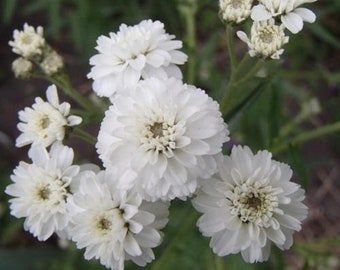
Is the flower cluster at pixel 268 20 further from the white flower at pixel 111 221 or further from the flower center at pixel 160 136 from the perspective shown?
the white flower at pixel 111 221

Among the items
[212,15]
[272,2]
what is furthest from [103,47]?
[212,15]

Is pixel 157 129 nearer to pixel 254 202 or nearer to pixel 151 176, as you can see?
pixel 151 176

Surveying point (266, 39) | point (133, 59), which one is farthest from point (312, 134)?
point (133, 59)

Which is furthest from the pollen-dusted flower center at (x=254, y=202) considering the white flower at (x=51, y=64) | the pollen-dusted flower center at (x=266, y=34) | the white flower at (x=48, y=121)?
the white flower at (x=51, y=64)

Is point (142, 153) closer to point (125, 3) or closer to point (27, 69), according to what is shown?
point (27, 69)

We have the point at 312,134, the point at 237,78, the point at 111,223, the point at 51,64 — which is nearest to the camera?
the point at 111,223

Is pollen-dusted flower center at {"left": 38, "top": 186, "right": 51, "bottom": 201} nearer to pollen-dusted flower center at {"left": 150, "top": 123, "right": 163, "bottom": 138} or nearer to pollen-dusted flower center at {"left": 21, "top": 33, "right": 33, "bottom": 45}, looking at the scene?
pollen-dusted flower center at {"left": 150, "top": 123, "right": 163, "bottom": 138}

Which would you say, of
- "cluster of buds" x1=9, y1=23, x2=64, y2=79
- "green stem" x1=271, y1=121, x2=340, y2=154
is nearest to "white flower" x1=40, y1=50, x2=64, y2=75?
"cluster of buds" x1=9, y1=23, x2=64, y2=79
